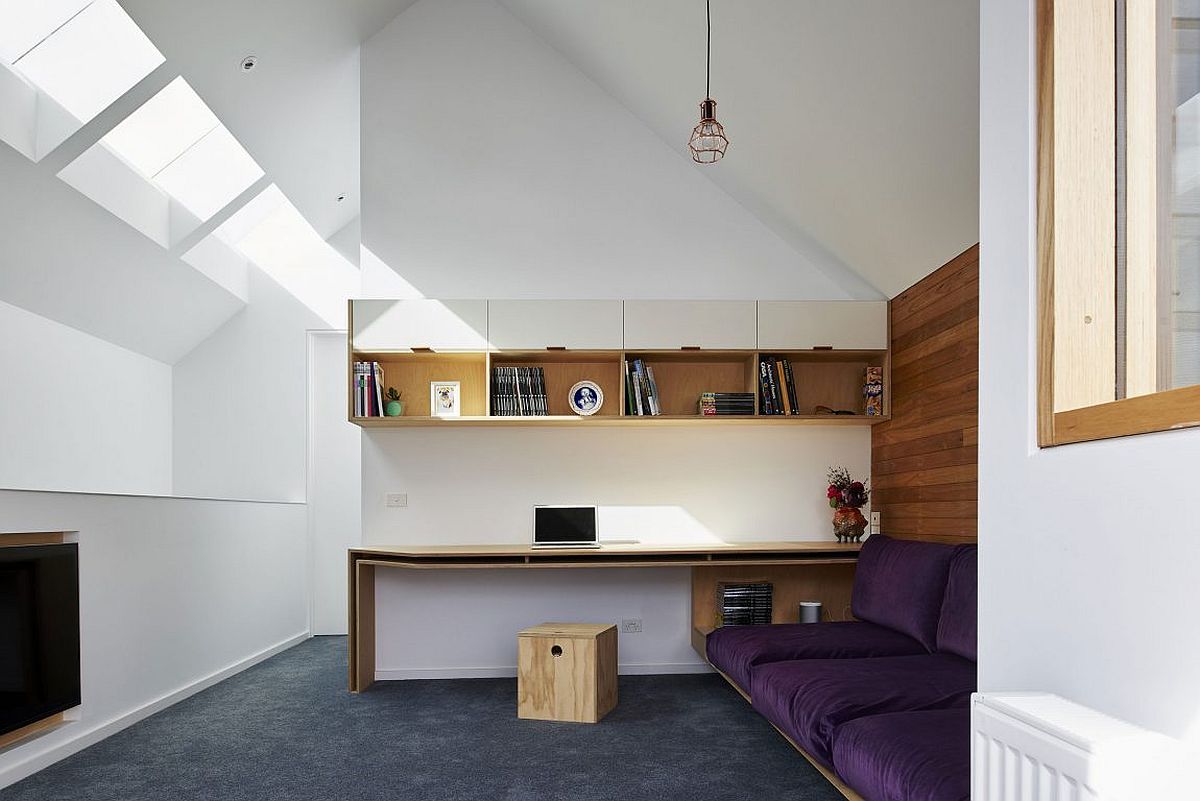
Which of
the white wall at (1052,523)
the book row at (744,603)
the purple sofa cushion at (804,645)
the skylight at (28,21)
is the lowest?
the book row at (744,603)

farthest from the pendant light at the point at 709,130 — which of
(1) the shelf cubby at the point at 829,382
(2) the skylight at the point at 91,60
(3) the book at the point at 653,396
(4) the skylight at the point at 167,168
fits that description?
(4) the skylight at the point at 167,168

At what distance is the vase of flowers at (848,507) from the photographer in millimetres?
4953

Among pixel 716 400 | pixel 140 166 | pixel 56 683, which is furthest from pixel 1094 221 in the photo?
pixel 140 166

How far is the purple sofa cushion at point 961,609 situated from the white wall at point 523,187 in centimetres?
208

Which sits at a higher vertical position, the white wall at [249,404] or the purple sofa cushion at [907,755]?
the white wall at [249,404]

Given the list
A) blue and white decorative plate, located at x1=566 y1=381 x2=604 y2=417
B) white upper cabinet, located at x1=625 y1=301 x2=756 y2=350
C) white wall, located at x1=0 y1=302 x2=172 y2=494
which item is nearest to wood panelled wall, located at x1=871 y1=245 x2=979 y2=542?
white upper cabinet, located at x1=625 y1=301 x2=756 y2=350

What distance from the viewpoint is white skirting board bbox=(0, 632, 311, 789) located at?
3326mm

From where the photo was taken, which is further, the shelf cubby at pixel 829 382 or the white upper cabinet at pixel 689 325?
the shelf cubby at pixel 829 382

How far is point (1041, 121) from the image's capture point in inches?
60.4

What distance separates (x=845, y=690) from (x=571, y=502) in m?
2.47

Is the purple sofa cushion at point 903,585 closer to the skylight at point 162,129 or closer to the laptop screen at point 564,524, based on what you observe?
the laptop screen at point 564,524

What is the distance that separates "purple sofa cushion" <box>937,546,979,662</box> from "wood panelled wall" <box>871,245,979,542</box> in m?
0.45

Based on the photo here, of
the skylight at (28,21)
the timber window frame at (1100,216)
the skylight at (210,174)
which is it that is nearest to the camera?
the timber window frame at (1100,216)

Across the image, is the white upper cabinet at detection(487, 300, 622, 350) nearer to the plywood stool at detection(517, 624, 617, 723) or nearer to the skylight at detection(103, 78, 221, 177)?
the plywood stool at detection(517, 624, 617, 723)
